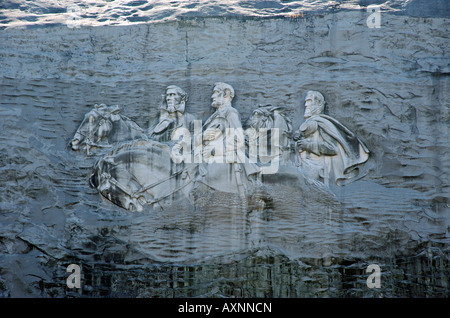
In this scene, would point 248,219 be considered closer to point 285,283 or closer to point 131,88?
point 285,283

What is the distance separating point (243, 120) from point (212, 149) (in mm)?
568

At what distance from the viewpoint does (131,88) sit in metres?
8.05

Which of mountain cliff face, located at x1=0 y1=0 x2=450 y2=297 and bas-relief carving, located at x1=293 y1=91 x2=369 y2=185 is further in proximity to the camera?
bas-relief carving, located at x1=293 y1=91 x2=369 y2=185

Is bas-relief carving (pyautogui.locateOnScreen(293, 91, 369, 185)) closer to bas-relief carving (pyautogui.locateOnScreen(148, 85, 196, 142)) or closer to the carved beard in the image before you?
the carved beard

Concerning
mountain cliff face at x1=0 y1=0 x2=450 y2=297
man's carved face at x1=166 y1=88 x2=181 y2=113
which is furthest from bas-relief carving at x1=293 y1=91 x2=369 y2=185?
man's carved face at x1=166 y1=88 x2=181 y2=113

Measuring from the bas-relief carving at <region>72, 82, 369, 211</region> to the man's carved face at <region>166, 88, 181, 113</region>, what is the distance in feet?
0.04

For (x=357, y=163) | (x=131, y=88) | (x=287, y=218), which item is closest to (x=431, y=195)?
(x=357, y=163)

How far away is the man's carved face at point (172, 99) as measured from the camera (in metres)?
7.84

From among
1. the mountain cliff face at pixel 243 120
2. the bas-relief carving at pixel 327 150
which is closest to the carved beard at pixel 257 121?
the mountain cliff face at pixel 243 120

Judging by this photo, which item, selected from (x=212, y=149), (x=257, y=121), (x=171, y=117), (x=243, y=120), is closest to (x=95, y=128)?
(x=171, y=117)

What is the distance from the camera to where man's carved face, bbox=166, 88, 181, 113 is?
25.7 ft

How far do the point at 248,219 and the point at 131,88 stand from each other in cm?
228

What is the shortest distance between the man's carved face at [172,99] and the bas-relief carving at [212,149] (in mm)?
13
